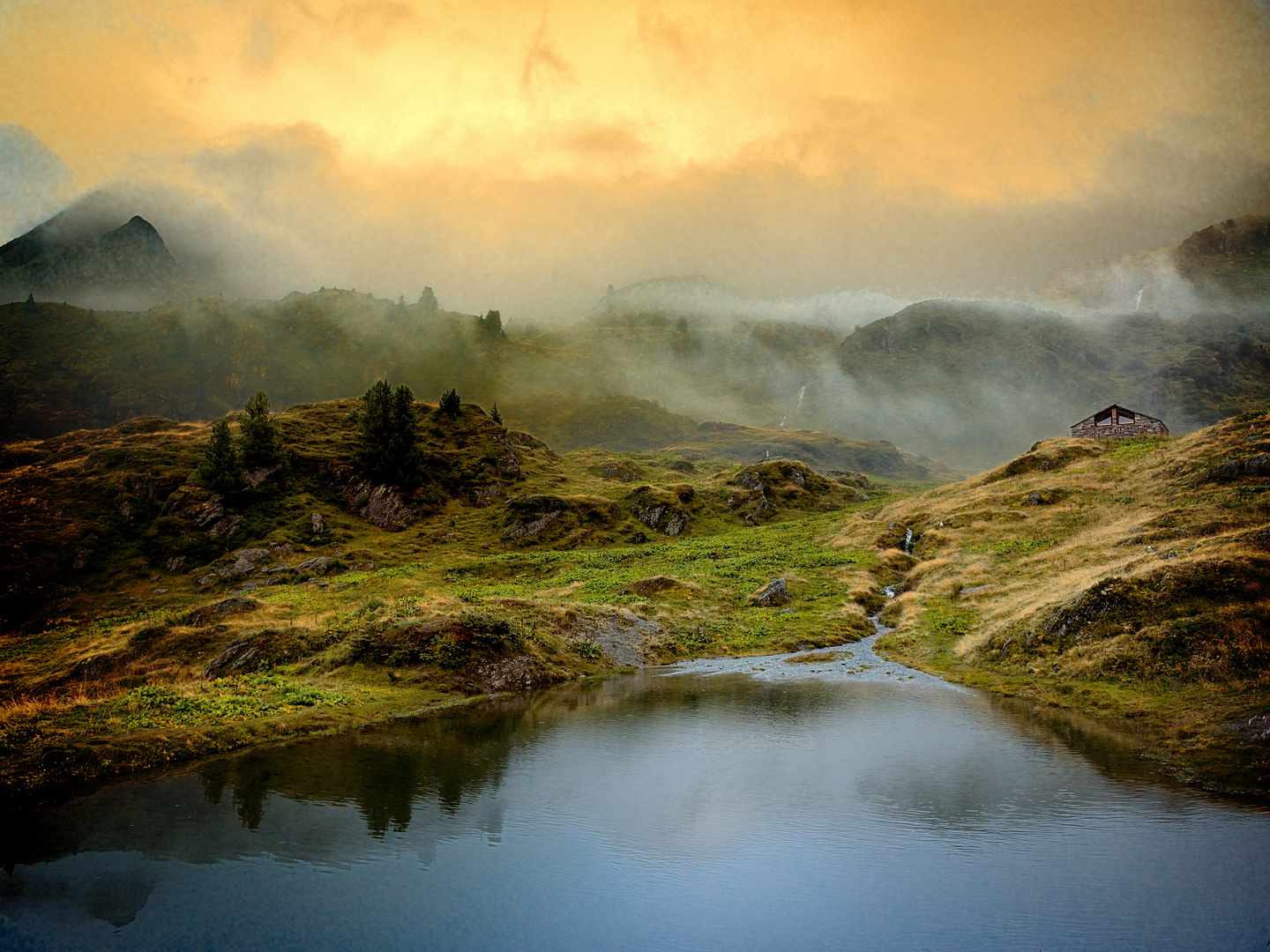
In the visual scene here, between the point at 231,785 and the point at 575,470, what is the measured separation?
125 m

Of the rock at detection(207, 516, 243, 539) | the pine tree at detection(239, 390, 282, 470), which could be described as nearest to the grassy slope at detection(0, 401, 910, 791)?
the rock at detection(207, 516, 243, 539)

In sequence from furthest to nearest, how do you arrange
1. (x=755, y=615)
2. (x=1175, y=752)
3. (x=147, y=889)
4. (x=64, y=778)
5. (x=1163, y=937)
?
(x=755, y=615) < (x=1175, y=752) < (x=64, y=778) < (x=147, y=889) < (x=1163, y=937)

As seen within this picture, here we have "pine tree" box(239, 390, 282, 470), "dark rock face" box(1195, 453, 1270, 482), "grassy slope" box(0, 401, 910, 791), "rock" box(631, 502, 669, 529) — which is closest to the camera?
"grassy slope" box(0, 401, 910, 791)

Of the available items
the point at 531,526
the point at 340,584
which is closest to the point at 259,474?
the point at 340,584

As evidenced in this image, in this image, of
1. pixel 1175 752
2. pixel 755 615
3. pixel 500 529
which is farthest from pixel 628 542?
pixel 1175 752

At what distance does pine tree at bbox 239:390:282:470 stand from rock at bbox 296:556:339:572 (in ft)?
91.7

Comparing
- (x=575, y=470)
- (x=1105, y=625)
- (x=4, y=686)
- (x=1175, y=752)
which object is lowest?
(x=4, y=686)

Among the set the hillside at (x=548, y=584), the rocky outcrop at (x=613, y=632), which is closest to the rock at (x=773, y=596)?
the hillside at (x=548, y=584)

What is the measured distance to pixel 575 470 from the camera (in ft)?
481

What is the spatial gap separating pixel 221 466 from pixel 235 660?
229 ft

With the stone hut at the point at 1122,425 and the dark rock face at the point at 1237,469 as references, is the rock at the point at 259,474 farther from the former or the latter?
the stone hut at the point at 1122,425

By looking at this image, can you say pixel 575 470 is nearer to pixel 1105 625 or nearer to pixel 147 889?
pixel 1105 625

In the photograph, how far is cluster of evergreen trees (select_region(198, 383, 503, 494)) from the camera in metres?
95.9

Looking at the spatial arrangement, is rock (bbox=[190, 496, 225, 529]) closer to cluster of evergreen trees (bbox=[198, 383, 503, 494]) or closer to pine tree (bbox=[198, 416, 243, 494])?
pine tree (bbox=[198, 416, 243, 494])
